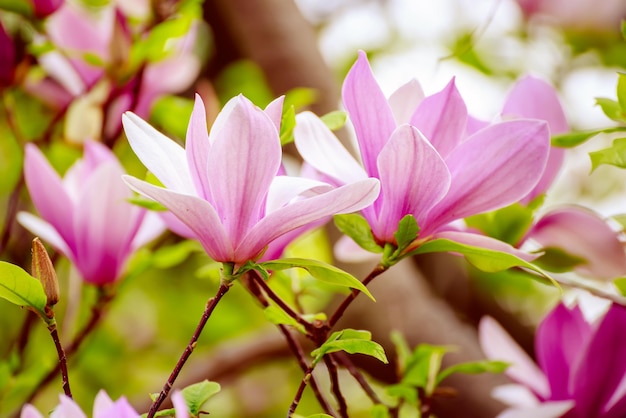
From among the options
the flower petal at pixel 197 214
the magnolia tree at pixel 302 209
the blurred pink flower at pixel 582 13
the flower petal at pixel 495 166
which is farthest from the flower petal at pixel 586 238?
the blurred pink flower at pixel 582 13

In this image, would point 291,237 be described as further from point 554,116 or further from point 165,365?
point 165,365

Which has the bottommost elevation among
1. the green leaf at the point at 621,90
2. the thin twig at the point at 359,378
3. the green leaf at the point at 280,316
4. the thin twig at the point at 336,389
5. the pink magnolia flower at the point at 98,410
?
the thin twig at the point at 359,378

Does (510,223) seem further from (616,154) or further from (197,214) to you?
(197,214)

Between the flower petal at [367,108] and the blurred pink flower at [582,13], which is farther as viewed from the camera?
the blurred pink flower at [582,13]

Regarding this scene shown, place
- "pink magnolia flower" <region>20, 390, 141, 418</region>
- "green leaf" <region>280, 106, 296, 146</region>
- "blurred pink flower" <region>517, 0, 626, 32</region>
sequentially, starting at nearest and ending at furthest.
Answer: "pink magnolia flower" <region>20, 390, 141, 418</region>, "green leaf" <region>280, 106, 296, 146</region>, "blurred pink flower" <region>517, 0, 626, 32</region>

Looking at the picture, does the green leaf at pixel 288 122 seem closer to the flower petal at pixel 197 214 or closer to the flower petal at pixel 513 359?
the flower petal at pixel 197 214

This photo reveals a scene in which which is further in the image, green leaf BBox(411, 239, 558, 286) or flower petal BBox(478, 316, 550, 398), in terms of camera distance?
flower petal BBox(478, 316, 550, 398)

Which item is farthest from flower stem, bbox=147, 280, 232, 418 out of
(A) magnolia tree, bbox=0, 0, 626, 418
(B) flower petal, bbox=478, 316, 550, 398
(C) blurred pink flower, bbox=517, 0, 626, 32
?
(C) blurred pink flower, bbox=517, 0, 626, 32

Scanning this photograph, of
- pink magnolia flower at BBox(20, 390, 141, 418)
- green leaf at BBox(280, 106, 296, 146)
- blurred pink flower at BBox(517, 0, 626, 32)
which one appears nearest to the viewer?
pink magnolia flower at BBox(20, 390, 141, 418)

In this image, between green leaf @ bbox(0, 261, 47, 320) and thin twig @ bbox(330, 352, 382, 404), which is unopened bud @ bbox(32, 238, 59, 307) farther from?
thin twig @ bbox(330, 352, 382, 404)
